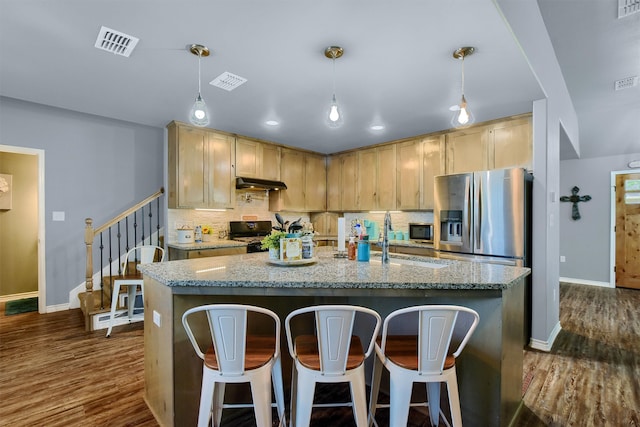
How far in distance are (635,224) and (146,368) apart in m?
7.47

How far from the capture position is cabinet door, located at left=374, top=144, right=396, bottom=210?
16.1 ft

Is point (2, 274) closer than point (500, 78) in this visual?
No

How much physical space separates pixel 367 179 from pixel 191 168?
8.93ft

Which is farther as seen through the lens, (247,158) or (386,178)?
(386,178)

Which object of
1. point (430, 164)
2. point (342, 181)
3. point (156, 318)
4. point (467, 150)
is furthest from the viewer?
point (342, 181)

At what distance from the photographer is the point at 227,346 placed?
57.1 inches

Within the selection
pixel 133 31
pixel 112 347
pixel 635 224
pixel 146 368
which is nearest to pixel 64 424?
pixel 146 368

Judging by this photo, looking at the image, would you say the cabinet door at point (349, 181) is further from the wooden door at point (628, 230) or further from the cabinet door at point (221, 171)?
the wooden door at point (628, 230)

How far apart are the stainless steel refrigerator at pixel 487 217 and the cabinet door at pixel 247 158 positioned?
2.70m

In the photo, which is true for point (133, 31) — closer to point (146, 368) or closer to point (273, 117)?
point (273, 117)

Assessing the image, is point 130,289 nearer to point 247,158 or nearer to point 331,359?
point 247,158

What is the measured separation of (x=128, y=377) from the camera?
2.49 meters

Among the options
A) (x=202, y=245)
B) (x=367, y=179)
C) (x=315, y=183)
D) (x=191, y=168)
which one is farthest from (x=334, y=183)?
(x=202, y=245)

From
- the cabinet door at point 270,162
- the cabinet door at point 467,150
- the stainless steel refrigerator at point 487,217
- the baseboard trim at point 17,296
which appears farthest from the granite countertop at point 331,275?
the baseboard trim at point 17,296
